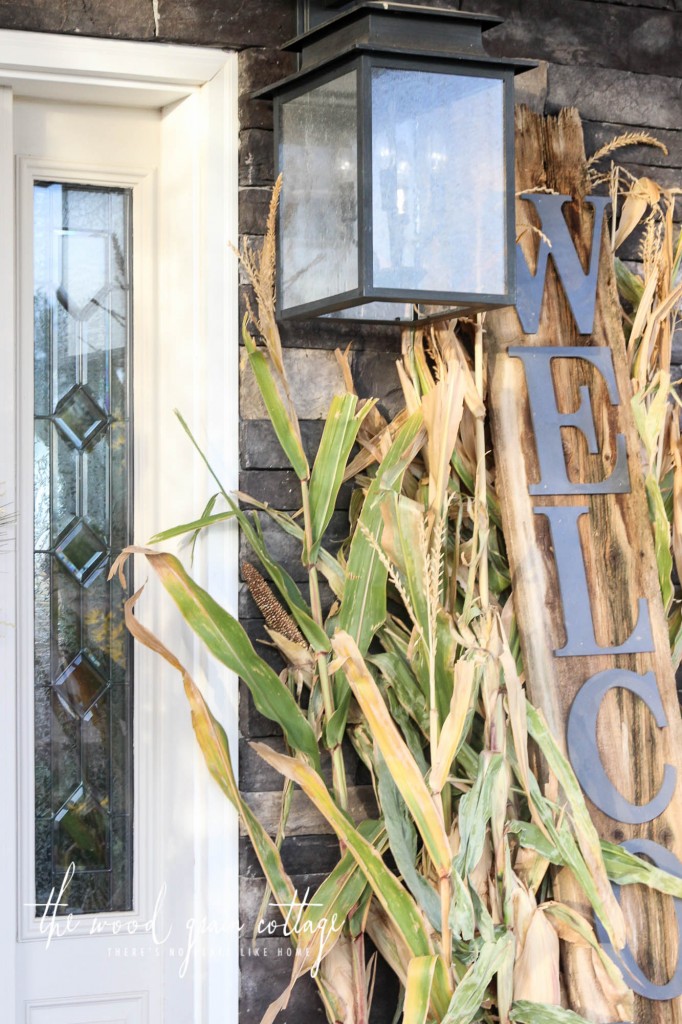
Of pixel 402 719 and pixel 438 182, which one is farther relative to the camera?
pixel 402 719

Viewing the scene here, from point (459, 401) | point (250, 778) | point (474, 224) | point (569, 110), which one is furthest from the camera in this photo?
point (569, 110)

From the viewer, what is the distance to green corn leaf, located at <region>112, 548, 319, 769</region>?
188 centimetres

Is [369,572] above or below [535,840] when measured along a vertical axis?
above

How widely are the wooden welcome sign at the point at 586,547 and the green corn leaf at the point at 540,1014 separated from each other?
0.42 feet

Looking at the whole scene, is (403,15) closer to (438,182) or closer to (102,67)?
(438,182)

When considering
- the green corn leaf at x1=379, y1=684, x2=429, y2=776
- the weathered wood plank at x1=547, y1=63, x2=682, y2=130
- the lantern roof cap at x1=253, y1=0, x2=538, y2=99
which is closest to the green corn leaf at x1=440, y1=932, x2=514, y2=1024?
the green corn leaf at x1=379, y1=684, x2=429, y2=776

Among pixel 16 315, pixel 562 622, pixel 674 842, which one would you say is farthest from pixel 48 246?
pixel 674 842

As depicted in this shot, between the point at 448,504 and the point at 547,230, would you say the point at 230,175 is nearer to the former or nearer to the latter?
the point at 547,230

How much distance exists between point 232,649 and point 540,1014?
76 centimetres

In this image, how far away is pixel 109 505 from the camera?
2.13 meters

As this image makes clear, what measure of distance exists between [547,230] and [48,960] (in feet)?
5.39

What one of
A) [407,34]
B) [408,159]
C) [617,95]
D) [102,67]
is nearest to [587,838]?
[408,159]

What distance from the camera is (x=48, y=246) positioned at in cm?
211

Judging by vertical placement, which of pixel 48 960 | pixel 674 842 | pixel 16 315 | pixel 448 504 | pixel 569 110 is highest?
pixel 569 110
